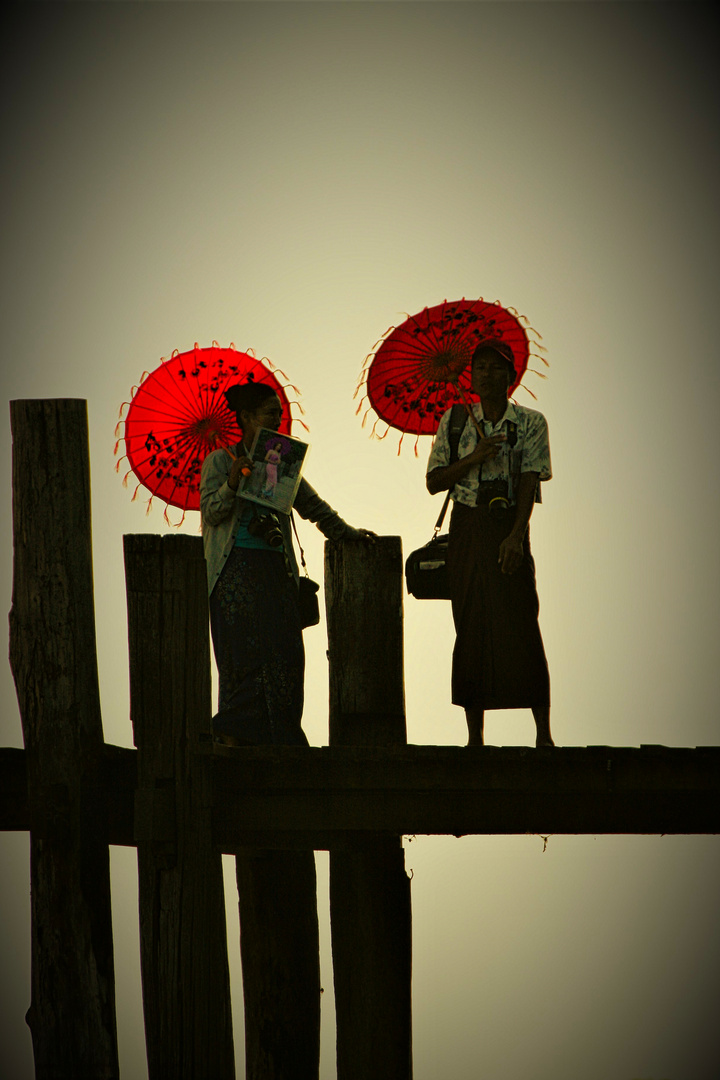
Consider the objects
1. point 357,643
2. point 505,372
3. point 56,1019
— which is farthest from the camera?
point 505,372

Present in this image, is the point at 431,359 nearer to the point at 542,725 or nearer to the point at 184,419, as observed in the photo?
the point at 184,419

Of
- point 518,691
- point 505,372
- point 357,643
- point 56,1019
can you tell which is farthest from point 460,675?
point 56,1019

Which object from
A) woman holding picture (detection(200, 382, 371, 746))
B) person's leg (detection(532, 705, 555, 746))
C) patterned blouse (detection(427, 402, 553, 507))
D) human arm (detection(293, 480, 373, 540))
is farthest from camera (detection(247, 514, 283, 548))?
person's leg (detection(532, 705, 555, 746))

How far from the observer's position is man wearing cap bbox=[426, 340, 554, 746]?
5.59 m

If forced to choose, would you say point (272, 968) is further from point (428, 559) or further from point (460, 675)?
point (428, 559)

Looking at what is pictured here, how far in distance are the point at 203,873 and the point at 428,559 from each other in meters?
1.94

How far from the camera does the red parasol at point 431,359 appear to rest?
6.30 metres

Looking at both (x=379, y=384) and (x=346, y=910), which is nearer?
(x=346, y=910)

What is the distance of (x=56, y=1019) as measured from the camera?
4398 mm

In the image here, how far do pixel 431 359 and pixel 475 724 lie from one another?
1879 mm

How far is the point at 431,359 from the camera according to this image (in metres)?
6.32

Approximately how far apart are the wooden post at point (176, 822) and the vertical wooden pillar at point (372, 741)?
2.02ft

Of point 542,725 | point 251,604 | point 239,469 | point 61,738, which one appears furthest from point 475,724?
point 61,738

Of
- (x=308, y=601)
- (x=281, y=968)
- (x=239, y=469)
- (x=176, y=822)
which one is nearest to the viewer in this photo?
(x=176, y=822)
